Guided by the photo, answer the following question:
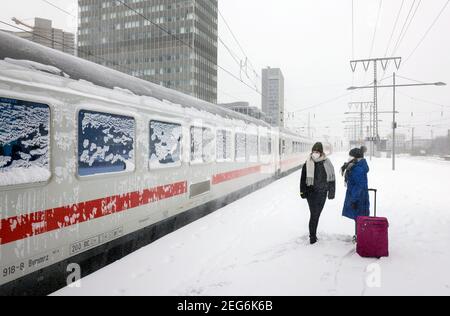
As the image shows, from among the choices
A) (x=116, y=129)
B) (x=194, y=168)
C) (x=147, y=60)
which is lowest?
(x=194, y=168)

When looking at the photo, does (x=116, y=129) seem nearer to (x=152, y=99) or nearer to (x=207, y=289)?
(x=152, y=99)

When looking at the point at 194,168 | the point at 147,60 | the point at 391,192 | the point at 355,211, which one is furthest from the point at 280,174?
the point at 147,60

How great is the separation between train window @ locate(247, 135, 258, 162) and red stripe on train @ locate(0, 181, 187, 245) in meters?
6.11

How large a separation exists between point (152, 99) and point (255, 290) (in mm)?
3504

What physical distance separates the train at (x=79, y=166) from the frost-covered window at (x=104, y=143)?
1 centimetres

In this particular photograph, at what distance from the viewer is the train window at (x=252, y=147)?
38.8 feet

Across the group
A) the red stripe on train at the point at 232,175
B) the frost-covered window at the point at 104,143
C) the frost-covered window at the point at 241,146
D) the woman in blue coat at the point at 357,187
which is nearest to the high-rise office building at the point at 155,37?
the red stripe on train at the point at 232,175

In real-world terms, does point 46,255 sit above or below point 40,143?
below

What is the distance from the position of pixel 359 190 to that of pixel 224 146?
4.39 meters

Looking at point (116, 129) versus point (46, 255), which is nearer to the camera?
point (46, 255)

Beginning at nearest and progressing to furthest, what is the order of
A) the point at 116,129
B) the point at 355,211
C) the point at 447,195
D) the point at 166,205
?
1. the point at 116,129
2. the point at 355,211
3. the point at 166,205
4. the point at 447,195

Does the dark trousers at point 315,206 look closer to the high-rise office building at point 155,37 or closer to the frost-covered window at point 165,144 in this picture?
the frost-covered window at point 165,144
